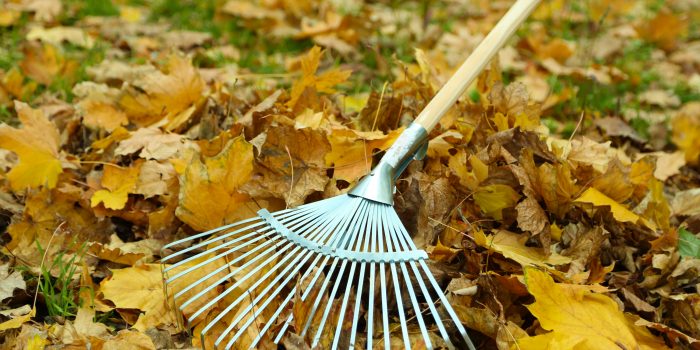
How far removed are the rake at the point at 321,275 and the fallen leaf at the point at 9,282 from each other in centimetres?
30

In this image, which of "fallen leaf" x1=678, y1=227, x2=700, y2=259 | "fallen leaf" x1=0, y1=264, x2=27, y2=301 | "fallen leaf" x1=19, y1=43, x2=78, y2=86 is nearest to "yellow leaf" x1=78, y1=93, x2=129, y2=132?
"fallen leaf" x1=19, y1=43, x2=78, y2=86

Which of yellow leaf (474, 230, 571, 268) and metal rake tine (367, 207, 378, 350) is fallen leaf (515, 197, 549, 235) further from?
metal rake tine (367, 207, 378, 350)

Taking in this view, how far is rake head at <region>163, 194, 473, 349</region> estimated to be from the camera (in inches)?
48.3

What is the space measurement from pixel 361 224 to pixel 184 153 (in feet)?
1.66

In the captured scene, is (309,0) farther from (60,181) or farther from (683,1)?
(683,1)

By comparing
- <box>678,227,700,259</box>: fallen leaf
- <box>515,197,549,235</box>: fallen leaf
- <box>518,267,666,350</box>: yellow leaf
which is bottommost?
<box>518,267,666,350</box>: yellow leaf

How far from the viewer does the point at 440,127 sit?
5.44 feet

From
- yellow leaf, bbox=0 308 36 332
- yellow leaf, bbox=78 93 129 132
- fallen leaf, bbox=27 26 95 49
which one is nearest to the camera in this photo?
yellow leaf, bbox=0 308 36 332

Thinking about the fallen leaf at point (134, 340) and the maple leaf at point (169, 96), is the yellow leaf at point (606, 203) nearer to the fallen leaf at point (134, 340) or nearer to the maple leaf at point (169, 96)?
the fallen leaf at point (134, 340)

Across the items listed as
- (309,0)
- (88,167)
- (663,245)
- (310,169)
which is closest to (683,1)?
(309,0)

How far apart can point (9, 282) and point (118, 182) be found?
385 mm

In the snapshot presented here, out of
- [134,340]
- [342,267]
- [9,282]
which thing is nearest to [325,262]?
[342,267]

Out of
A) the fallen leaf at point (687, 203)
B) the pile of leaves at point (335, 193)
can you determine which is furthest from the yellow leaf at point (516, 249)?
the fallen leaf at point (687, 203)

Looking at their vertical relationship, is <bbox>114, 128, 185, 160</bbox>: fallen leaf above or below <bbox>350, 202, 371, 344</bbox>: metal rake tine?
above
